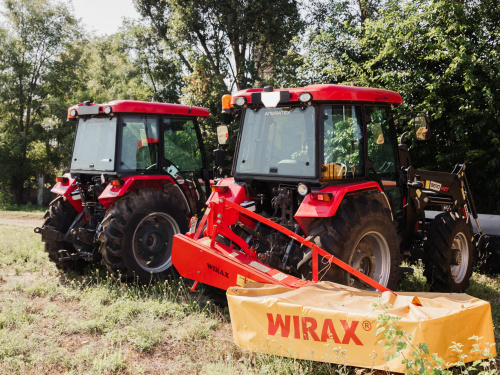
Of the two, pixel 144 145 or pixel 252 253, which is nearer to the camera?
pixel 252 253

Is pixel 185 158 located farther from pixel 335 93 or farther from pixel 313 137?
pixel 335 93

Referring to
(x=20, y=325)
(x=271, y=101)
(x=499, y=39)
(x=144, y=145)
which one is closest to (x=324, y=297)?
(x=271, y=101)

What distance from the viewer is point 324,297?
382cm

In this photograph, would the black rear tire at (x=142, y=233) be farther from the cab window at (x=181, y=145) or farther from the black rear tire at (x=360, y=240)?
the black rear tire at (x=360, y=240)

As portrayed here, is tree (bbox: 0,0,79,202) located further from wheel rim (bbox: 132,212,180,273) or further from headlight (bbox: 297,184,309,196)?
headlight (bbox: 297,184,309,196)

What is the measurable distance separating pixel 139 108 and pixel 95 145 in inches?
33.6

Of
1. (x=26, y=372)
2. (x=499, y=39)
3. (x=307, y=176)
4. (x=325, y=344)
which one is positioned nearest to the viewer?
(x=325, y=344)

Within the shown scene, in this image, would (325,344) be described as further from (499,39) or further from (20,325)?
(499,39)

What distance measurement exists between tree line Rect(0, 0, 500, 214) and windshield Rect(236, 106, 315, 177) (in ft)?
17.1

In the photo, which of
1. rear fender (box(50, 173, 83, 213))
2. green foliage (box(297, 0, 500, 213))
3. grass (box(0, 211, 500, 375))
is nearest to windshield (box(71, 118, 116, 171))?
rear fender (box(50, 173, 83, 213))

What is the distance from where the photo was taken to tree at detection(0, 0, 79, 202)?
68.9 ft

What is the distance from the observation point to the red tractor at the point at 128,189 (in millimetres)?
6074

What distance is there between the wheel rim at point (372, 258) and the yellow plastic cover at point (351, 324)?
0.80m

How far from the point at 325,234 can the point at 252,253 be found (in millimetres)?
712
